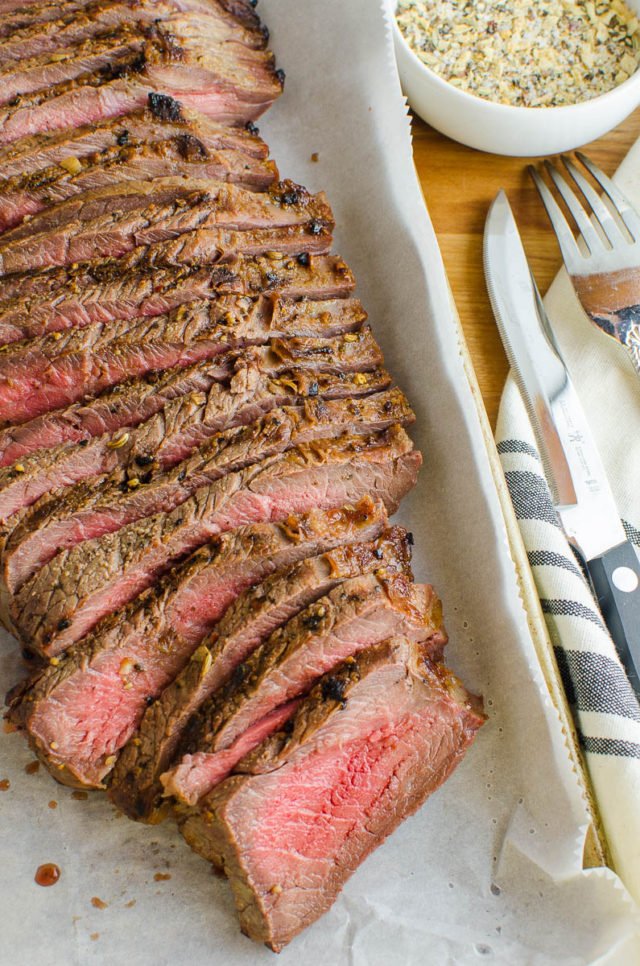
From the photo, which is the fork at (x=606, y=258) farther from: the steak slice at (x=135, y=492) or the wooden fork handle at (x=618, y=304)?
the steak slice at (x=135, y=492)

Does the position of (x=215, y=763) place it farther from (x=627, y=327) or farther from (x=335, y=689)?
(x=627, y=327)

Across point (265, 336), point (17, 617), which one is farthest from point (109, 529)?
point (265, 336)

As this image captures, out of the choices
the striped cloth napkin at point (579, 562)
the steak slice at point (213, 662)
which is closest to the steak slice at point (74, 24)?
the striped cloth napkin at point (579, 562)

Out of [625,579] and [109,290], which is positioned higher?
[109,290]

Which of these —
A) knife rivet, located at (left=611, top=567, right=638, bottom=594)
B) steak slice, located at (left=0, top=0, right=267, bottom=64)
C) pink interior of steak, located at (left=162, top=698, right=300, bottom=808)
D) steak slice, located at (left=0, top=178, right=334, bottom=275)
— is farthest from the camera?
steak slice, located at (left=0, top=0, right=267, bottom=64)

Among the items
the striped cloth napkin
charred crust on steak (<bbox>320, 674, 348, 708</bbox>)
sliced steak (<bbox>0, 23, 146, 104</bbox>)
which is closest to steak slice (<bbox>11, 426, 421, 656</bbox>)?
charred crust on steak (<bbox>320, 674, 348, 708</bbox>)

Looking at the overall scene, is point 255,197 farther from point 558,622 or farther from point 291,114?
point 558,622

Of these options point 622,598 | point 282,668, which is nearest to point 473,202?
point 622,598

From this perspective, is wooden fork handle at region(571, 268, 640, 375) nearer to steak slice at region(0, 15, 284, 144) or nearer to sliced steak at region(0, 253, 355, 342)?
sliced steak at region(0, 253, 355, 342)
